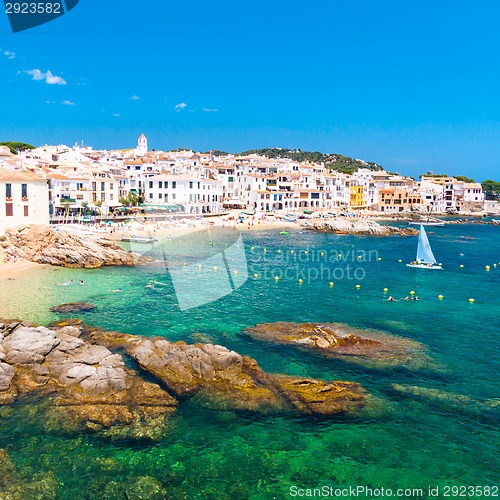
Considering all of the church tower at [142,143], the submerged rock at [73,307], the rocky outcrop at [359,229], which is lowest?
the submerged rock at [73,307]

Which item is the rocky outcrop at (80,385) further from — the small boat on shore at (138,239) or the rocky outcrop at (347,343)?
the small boat on shore at (138,239)

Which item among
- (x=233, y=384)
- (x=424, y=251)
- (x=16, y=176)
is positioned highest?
(x=16, y=176)

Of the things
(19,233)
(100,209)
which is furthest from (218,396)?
(100,209)

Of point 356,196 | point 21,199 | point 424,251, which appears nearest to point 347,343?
point 424,251

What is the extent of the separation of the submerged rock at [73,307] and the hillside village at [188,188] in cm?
2180

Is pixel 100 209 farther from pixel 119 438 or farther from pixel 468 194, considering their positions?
pixel 468 194

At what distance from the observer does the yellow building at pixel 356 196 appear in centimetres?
12531

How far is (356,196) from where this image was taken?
416 ft

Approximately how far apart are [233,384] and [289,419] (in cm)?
290

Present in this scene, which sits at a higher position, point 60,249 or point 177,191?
point 177,191

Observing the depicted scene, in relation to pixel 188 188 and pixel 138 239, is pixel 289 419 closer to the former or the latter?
pixel 138 239

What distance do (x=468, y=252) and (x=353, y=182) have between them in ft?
223

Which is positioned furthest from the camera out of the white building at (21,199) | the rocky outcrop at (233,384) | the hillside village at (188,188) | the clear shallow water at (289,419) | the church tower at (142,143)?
the church tower at (142,143)

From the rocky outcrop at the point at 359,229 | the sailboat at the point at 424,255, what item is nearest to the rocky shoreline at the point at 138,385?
the sailboat at the point at 424,255
